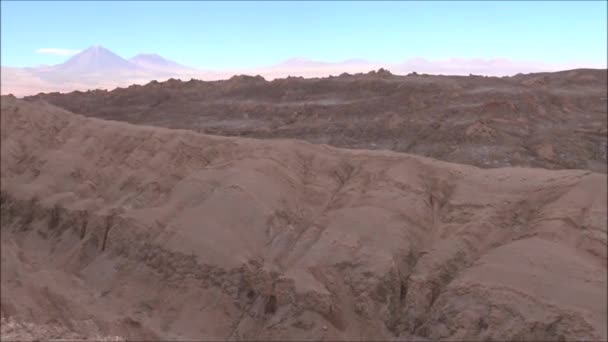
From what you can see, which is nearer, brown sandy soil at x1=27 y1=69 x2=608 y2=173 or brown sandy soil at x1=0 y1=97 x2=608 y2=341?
brown sandy soil at x1=0 y1=97 x2=608 y2=341

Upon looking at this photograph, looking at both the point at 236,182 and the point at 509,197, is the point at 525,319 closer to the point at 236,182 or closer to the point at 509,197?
the point at 509,197

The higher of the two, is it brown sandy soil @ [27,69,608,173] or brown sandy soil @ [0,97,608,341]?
brown sandy soil @ [27,69,608,173]

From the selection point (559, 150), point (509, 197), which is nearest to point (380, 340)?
point (509, 197)

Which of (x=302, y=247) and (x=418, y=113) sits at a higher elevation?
(x=418, y=113)

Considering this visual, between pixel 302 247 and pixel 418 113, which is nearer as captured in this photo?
pixel 302 247
